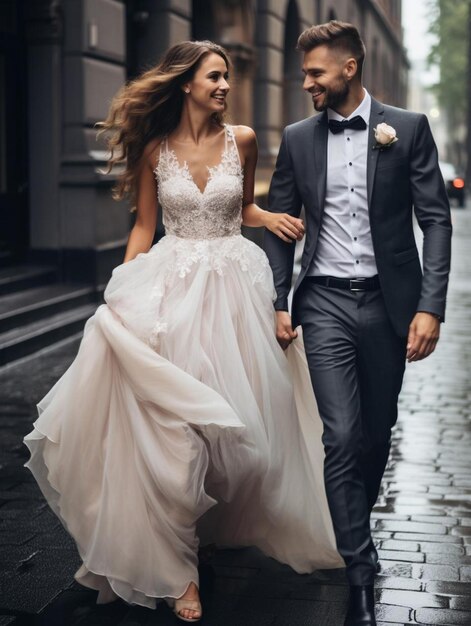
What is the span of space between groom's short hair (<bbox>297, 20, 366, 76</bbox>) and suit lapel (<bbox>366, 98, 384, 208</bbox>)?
0.21 m

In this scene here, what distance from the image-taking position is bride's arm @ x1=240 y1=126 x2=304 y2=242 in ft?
13.9

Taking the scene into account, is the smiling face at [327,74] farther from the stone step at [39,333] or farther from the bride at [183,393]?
the stone step at [39,333]

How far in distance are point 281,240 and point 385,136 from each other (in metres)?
0.58

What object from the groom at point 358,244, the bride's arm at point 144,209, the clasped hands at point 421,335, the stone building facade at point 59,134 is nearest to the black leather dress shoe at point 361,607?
the groom at point 358,244

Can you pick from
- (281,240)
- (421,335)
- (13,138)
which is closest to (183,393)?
(281,240)

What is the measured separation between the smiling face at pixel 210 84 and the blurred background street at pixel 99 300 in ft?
3.67

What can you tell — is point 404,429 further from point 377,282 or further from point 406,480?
point 377,282

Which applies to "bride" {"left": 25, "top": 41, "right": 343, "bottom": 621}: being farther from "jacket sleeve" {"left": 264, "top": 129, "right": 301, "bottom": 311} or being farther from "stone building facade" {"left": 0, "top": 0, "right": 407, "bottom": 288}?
"stone building facade" {"left": 0, "top": 0, "right": 407, "bottom": 288}

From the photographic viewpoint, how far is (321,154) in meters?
4.20

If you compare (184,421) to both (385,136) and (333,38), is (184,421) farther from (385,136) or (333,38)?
(333,38)

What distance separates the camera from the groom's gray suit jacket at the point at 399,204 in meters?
4.11

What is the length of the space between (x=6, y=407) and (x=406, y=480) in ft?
9.78

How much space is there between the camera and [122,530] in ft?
13.3

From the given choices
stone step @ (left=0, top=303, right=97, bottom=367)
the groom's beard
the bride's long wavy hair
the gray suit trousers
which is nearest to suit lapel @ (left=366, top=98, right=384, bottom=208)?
the groom's beard
